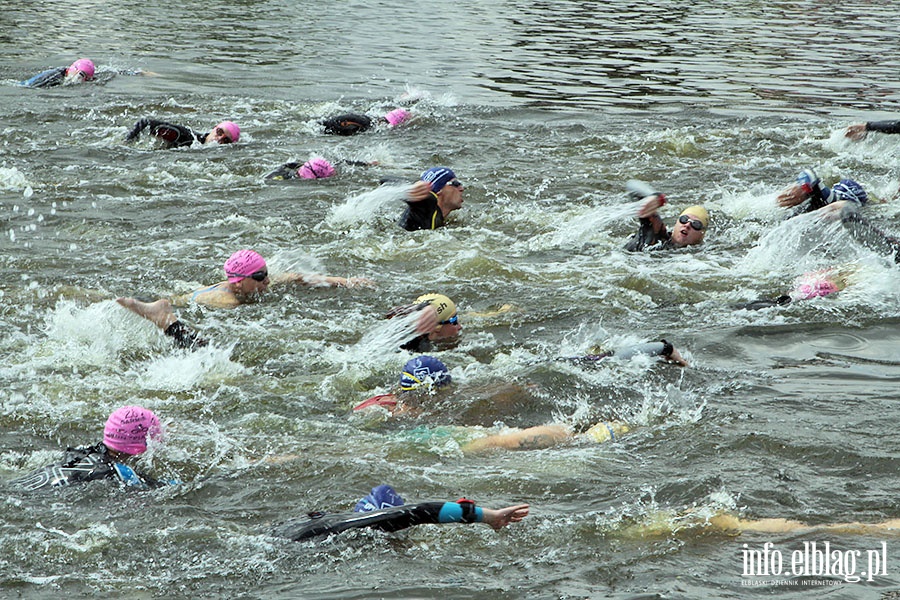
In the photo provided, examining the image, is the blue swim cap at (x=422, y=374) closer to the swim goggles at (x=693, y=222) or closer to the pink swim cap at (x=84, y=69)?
the swim goggles at (x=693, y=222)

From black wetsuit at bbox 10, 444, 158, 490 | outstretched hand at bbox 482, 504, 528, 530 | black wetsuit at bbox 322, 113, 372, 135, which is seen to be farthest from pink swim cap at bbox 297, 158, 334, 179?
outstretched hand at bbox 482, 504, 528, 530

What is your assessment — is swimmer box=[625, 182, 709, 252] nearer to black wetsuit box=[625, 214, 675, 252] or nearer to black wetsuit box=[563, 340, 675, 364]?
black wetsuit box=[625, 214, 675, 252]

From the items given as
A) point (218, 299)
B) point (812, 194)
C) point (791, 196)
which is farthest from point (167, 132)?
point (812, 194)

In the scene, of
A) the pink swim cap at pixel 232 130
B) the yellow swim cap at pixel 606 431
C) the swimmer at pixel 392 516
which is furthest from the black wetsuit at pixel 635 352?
the pink swim cap at pixel 232 130

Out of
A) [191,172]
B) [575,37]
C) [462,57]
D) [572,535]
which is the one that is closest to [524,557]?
[572,535]

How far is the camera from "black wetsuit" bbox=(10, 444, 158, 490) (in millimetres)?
7148

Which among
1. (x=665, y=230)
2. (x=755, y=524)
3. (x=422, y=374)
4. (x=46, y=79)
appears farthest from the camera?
(x=46, y=79)

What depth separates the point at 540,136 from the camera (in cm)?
1855

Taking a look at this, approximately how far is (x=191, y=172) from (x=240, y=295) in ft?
17.8

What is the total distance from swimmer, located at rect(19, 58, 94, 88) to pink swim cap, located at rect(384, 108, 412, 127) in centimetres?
721

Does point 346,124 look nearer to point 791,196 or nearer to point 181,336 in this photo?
point 791,196

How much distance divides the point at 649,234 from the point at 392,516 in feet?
23.9

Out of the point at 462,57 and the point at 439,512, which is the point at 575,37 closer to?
the point at 462,57

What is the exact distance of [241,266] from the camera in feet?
35.8
